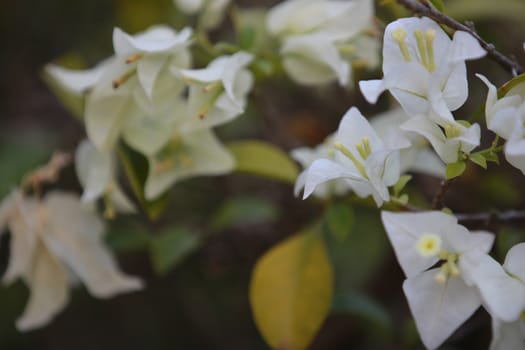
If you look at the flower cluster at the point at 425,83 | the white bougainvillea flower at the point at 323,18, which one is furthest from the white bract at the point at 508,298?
the white bougainvillea flower at the point at 323,18

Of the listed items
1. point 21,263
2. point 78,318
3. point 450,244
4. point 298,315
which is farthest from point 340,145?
point 78,318

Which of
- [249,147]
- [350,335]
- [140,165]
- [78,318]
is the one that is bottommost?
[350,335]

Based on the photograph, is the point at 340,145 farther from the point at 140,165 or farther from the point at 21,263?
the point at 21,263

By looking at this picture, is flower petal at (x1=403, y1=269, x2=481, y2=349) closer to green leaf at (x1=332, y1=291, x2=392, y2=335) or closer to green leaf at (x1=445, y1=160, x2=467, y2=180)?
green leaf at (x1=445, y1=160, x2=467, y2=180)

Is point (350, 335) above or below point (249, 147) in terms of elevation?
below

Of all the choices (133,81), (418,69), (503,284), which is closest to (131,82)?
(133,81)

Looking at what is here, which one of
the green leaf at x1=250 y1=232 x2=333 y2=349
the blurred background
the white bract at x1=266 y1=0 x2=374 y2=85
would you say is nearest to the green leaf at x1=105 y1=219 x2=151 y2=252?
the blurred background

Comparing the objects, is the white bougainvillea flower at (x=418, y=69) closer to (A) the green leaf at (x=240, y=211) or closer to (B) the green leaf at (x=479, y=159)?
(B) the green leaf at (x=479, y=159)
